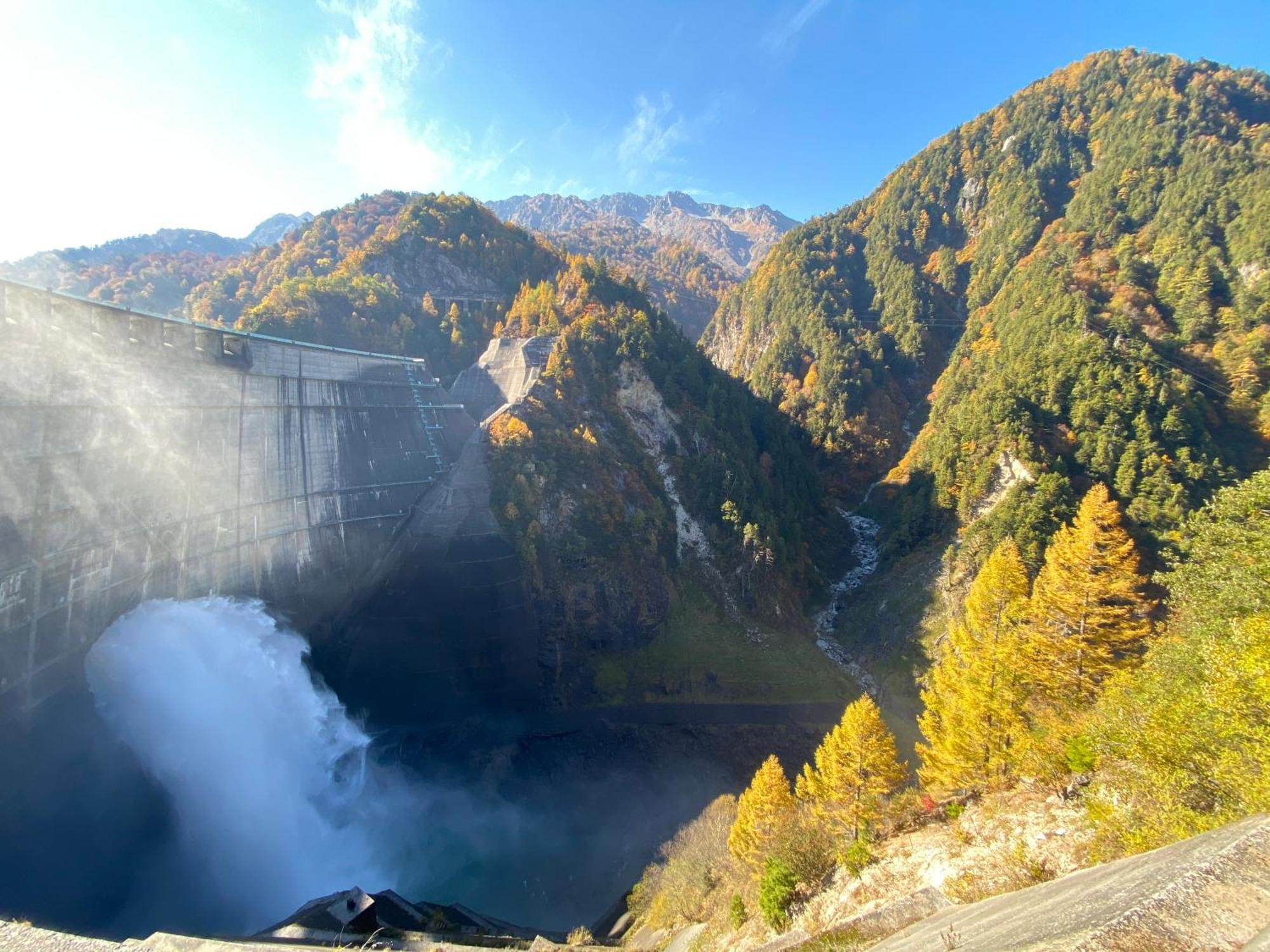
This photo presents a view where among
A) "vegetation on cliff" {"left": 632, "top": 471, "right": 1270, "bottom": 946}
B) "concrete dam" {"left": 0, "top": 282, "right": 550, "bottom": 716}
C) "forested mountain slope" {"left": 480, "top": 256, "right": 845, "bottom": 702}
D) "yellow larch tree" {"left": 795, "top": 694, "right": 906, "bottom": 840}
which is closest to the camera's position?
"vegetation on cliff" {"left": 632, "top": 471, "right": 1270, "bottom": 946}

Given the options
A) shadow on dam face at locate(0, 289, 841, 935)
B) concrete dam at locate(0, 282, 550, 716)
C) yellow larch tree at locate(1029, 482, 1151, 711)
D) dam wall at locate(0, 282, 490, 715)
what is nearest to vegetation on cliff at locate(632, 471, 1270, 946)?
yellow larch tree at locate(1029, 482, 1151, 711)

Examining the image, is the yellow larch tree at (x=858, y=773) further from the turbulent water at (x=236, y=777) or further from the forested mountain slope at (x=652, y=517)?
the turbulent water at (x=236, y=777)

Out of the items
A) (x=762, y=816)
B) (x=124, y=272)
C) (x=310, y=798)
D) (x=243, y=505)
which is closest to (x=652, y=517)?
(x=762, y=816)

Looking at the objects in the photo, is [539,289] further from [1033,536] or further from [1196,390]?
[1196,390]

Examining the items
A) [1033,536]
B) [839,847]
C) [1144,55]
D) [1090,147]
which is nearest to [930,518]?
[1033,536]

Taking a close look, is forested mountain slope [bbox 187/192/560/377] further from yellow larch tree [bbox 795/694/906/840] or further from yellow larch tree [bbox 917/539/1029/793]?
yellow larch tree [bbox 917/539/1029/793]

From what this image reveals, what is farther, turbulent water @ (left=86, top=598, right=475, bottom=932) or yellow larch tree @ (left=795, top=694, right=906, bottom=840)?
turbulent water @ (left=86, top=598, right=475, bottom=932)

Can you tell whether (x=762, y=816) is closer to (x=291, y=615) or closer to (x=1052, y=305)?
(x=291, y=615)
